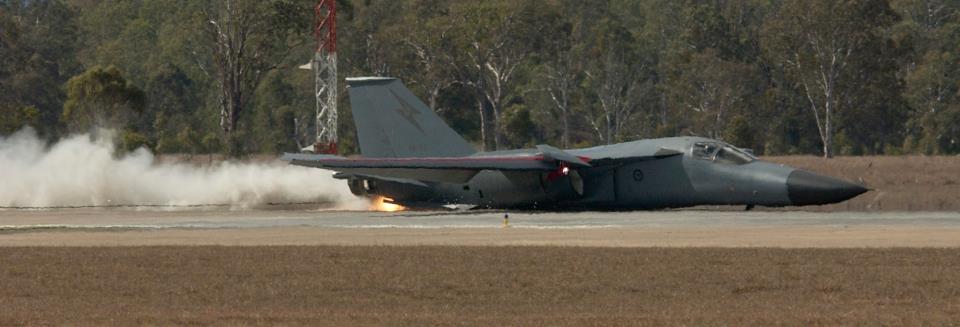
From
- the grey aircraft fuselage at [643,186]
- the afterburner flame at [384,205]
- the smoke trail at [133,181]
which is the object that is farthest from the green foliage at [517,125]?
the grey aircraft fuselage at [643,186]

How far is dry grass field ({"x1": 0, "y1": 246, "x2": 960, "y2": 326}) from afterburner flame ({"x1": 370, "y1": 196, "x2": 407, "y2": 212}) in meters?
17.9

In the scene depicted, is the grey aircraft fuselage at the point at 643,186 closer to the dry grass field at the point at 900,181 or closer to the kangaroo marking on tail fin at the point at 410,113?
the kangaroo marking on tail fin at the point at 410,113

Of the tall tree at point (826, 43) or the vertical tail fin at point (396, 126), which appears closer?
the vertical tail fin at point (396, 126)

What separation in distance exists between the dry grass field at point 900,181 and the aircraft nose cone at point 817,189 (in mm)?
4416

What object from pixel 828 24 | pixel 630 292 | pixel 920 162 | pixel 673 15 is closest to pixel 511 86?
pixel 673 15

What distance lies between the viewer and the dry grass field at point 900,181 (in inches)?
2012

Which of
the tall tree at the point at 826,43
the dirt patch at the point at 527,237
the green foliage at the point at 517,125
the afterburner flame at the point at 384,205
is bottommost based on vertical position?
the dirt patch at the point at 527,237

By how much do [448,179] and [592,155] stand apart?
4255 mm

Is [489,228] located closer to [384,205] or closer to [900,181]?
[384,205]

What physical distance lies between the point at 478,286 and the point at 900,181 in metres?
46.4

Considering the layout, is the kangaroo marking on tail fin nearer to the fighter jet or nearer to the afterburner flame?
the fighter jet

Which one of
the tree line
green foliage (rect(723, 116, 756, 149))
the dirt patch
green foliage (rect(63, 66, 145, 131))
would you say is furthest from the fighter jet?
green foliage (rect(723, 116, 756, 149))

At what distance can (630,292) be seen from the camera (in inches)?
931

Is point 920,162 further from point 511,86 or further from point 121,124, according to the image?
point 511,86
